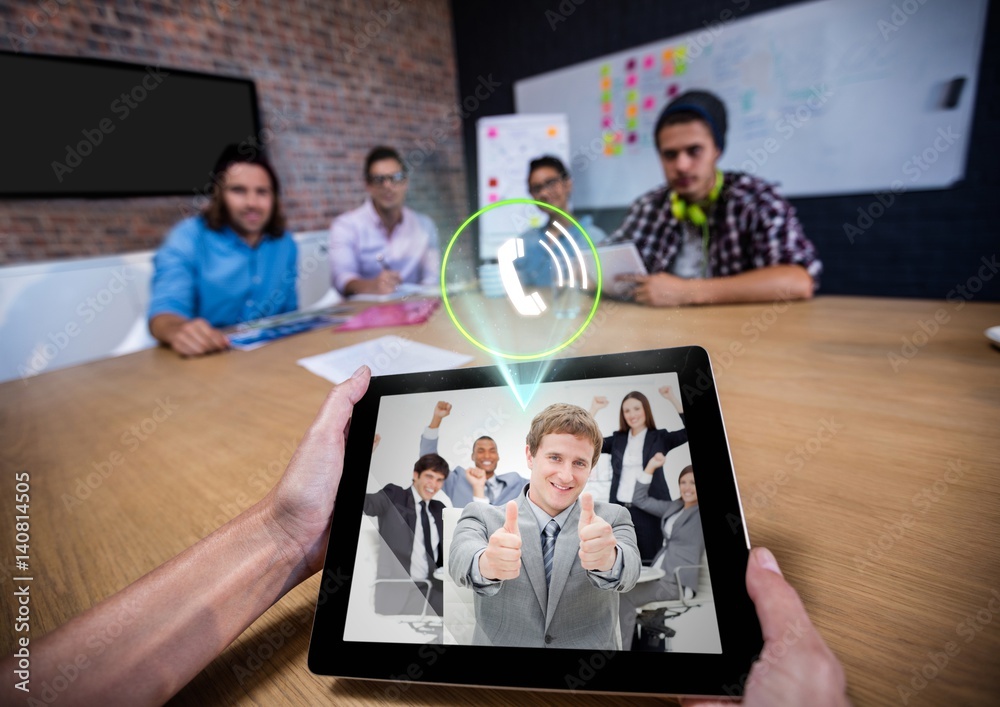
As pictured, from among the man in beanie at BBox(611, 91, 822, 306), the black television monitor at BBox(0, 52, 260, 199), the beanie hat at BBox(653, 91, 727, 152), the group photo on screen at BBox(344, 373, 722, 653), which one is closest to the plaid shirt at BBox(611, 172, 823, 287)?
the man in beanie at BBox(611, 91, 822, 306)

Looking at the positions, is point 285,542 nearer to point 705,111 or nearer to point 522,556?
point 522,556

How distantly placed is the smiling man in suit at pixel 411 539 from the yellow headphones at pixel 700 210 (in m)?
1.39

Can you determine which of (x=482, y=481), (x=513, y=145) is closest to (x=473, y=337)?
(x=482, y=481)

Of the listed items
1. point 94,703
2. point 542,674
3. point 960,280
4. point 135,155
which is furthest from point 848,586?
point 135,155

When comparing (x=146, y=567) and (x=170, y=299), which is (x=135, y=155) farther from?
(x=146, y=567)

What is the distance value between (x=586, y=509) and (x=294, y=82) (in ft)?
12.3

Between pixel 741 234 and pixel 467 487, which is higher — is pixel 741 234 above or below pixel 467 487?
above

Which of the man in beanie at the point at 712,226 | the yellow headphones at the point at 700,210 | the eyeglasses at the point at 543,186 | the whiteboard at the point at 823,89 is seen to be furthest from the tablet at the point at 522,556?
the whiteboard at the point at 823,89

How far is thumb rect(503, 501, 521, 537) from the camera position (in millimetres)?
375

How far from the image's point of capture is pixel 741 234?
1561mm

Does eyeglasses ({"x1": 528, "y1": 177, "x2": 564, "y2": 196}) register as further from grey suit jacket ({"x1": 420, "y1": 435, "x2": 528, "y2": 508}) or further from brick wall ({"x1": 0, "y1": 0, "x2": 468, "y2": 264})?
grey suit jacket ({"x1": 420, "y1": 435, "x2": 528, "y2": 508})

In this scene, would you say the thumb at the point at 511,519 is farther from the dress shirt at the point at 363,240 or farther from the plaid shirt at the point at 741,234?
the dress shirt at the point at 363,240

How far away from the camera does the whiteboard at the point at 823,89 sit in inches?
86.0

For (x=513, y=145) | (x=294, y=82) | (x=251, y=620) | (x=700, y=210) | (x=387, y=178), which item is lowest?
(x=251, y=620)
